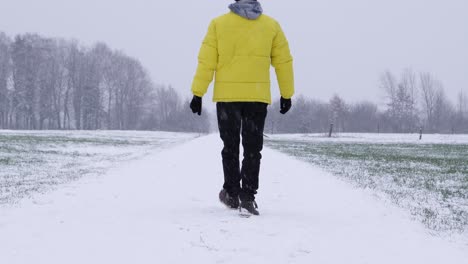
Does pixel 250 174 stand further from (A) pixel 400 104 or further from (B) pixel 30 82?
(A) pixel 400 104

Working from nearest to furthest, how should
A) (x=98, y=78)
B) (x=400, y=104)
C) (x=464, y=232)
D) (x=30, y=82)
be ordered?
(x=464, y=232)
(x=30, y=82)
(x=98, y=78)
(x=400, y=104)

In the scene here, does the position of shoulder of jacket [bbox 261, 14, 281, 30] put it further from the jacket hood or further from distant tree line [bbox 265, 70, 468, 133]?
distant tree line [bbox 265, 70, 468, 133]

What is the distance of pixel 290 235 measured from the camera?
329 centimetres

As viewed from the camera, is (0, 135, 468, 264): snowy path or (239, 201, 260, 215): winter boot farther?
(239, 201, 260, 215): winter boot

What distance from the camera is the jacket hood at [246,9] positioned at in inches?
162

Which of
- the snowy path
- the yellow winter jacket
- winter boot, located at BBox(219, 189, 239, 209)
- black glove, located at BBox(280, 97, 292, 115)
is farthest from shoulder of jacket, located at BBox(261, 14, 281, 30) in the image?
the snowy path

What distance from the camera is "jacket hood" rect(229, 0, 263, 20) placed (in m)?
4.12

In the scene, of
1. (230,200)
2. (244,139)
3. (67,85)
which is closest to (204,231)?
(230,200)

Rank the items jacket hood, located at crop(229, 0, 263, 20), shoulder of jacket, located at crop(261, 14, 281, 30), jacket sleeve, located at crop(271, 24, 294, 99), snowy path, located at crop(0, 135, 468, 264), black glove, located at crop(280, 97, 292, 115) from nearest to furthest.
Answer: snowy path, located at crop(0, 135, 468, 264) < jacket hood, located at crop(229, 0, 263, 20) < shoulder of jacket, located at crop(261, 14, 281, 30) < jacket sleeve, located at crop(271, 24, 294, 99) < black glove, located at crop(280, 97, 292, 115)

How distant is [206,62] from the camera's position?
164 inches

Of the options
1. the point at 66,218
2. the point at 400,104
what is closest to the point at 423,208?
the point at 66,218

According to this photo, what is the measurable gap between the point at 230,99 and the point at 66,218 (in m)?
1.96

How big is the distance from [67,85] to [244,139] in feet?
243

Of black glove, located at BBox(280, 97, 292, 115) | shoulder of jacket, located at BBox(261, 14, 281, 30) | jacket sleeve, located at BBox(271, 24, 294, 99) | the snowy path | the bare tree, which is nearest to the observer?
the snowy path
